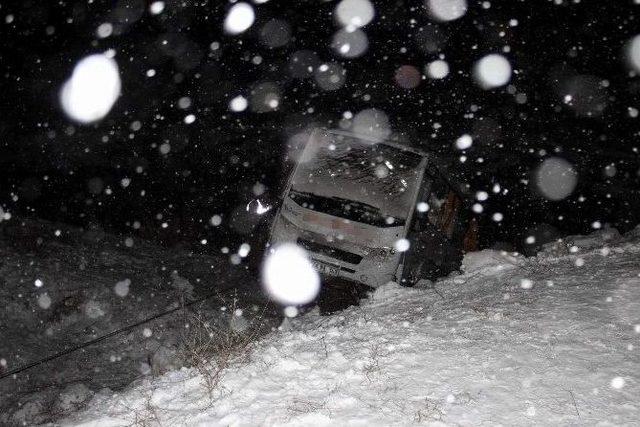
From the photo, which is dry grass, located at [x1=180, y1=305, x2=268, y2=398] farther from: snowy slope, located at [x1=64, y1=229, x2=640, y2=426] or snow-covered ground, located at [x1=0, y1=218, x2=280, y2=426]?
snow-covered ground, located at [x1=0, y1=218, x2=280, y2=426]

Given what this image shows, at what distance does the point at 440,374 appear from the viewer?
2.80m

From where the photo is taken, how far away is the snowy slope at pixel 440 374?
7.83 feet

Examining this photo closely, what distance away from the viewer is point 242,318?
539 cm

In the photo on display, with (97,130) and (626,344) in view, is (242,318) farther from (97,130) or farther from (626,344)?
(97,130)

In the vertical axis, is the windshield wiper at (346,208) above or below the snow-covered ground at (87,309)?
above

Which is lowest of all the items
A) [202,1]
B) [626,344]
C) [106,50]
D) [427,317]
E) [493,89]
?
[427,317]

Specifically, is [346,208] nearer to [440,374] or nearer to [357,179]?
[357,179]

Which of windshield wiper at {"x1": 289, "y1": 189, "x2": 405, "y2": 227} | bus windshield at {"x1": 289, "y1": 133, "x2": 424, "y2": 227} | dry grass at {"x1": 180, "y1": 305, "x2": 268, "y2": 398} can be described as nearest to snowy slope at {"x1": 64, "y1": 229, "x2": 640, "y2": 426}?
dry grass at {"x1": 180, "y1": 305, "x2": 268, "y2": 398}

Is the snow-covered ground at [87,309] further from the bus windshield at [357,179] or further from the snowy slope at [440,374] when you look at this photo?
the bus windshield at [357,179]

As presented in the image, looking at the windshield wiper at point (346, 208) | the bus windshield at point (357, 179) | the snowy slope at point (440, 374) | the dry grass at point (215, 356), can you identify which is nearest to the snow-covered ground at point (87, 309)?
the dry grass at point (215, 356)

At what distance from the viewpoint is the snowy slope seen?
7.83 ft

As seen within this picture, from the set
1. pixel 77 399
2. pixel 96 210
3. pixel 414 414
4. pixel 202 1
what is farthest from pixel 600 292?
pixel 202 1

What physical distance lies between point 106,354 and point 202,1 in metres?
11.3

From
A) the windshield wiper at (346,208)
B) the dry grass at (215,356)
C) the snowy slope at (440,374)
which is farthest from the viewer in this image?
the windshield wiper at (346,208)
